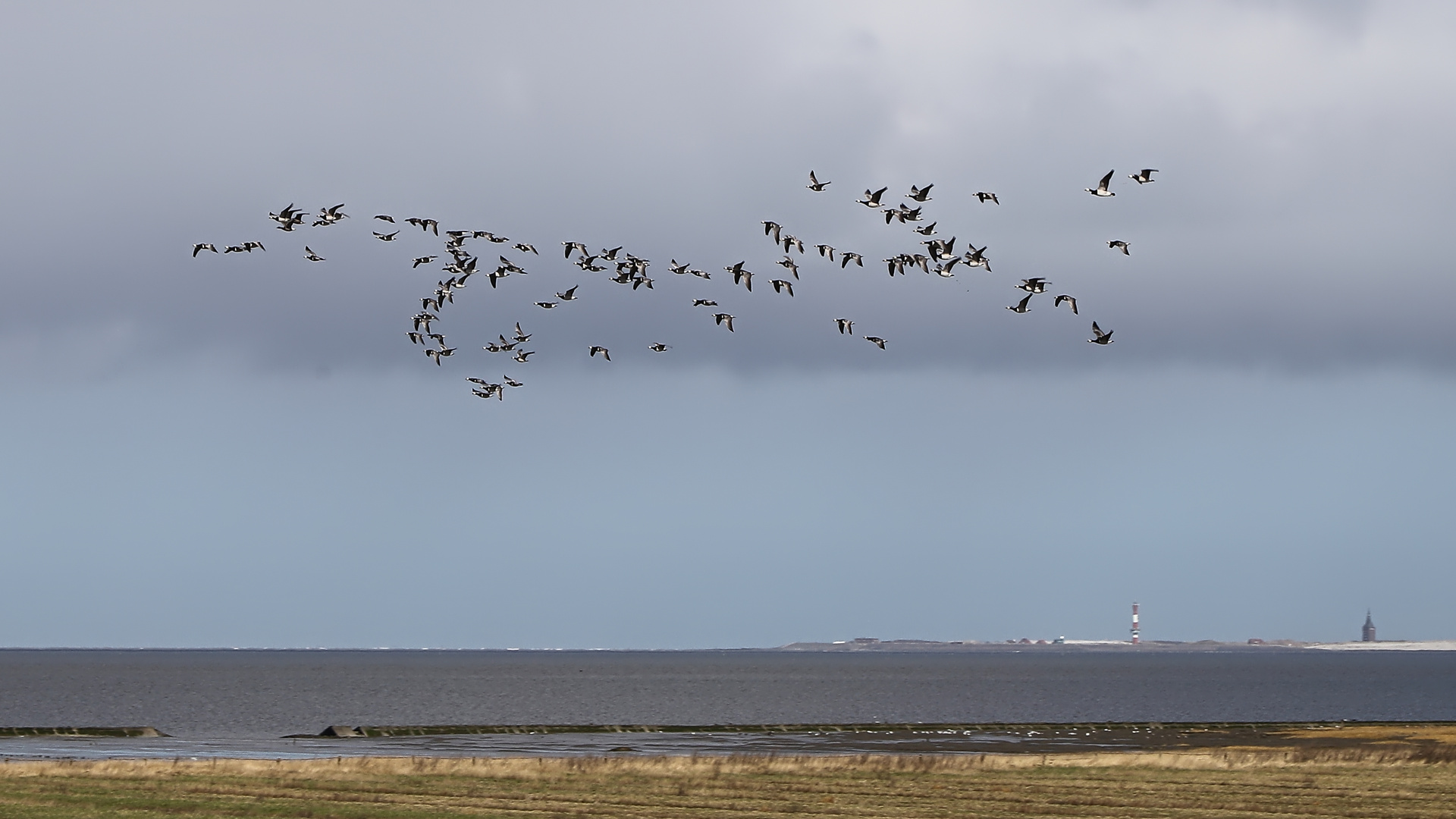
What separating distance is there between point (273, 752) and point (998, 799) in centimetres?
3683

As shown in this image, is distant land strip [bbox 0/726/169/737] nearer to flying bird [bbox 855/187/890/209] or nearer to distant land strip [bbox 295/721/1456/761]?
distant land strip [bbox 295/721/1456/761]

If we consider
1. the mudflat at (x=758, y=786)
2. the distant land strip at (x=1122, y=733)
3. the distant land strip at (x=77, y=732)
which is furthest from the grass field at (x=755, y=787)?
the distant land strip at (x=77, y=732)

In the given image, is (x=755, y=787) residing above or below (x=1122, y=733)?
below

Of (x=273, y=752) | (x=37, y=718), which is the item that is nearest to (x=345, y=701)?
(x=37, y=718)

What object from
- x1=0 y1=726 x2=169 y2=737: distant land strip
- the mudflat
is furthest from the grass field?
x1=0 y1=726 x2=169 y2=737: distant land strip

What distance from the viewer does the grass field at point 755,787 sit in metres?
43.8

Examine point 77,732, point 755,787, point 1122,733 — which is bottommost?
point 755,787

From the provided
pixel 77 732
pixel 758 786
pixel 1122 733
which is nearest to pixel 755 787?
pixel 758 786

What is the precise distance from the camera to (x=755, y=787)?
51.2 meters

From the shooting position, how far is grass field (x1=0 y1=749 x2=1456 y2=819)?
43.8 m

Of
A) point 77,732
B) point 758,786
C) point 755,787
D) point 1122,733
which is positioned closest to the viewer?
point 755,787

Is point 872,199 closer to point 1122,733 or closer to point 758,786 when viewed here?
point 758,786

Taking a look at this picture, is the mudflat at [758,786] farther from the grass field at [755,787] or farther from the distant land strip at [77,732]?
the distant land strip at [77,732]

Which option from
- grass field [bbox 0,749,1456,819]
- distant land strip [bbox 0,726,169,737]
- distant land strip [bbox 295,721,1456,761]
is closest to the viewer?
grass field [bbox 0,749,1456,819]
